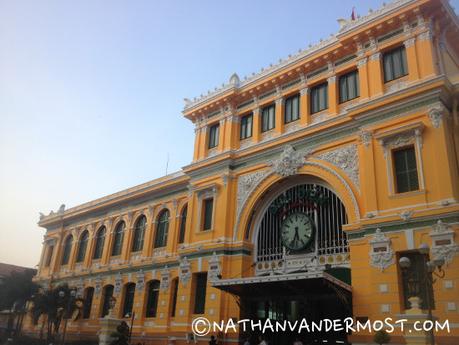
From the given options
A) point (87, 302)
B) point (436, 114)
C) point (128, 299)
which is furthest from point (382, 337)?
point (87, 302)

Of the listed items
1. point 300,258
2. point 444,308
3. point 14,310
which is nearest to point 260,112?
point 300,258

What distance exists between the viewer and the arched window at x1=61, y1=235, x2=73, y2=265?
37.0 metres

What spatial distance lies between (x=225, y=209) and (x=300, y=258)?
197 inches

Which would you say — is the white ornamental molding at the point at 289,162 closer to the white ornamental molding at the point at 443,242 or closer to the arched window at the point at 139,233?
the white ornamental molding at the point at 443,242

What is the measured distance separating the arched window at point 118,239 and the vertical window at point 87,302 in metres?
3.55

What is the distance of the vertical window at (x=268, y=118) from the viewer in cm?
2283

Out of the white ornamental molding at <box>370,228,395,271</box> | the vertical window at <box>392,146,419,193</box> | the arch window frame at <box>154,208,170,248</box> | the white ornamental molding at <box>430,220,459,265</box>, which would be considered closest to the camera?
the white ornamental molding at <box>430,220,459,265</box>

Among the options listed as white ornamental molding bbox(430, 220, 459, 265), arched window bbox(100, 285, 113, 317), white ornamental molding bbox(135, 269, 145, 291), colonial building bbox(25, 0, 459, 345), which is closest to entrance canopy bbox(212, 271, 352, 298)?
colonial building bbox(25, 0, 459, 345)

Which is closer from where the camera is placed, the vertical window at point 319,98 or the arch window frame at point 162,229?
the vertical window at point 319,98

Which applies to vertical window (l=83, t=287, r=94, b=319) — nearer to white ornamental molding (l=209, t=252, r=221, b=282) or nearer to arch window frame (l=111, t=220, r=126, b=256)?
arch window frame (l=111, t=220, r=126, b=256)

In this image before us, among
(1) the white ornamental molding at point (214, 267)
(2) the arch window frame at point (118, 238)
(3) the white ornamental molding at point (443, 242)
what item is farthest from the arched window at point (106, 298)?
(3) the white ornamental molding at point (443, 242)

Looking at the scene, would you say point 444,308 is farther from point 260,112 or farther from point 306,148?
point 260,112

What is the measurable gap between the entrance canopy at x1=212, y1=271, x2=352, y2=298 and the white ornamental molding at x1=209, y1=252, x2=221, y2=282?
1.74m

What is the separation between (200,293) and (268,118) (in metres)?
9.81
